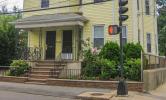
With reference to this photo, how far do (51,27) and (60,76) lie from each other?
221 inches

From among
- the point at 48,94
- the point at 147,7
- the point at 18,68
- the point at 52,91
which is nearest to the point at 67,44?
the point at 18,68

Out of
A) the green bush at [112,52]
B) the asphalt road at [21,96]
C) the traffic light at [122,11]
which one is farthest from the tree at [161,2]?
the asphalt road at [21,96]

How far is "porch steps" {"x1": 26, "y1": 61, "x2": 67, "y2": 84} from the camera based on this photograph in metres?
18.8

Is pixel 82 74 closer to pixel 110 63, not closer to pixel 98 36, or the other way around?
pixel 110 63

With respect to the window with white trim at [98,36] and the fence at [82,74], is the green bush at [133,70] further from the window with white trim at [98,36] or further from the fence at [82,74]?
the window with white trim at [98,36]

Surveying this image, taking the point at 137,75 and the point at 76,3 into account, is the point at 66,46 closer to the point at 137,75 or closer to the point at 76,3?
the point at 76,3

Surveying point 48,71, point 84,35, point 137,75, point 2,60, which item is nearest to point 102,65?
point 137,75

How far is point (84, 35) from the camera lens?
22.5 metres

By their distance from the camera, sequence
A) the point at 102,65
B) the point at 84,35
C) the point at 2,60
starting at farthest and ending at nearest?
the point at 2,60 → the point at 84,35 → the point at 102,65

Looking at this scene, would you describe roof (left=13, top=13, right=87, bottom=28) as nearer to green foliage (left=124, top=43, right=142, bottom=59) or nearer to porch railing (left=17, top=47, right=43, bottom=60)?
porch railing (left=17, top=47, right=43, bottom=60)

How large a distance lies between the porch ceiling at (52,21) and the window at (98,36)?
1.13 m

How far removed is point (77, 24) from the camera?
2122cm

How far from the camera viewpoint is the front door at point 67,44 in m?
23.0

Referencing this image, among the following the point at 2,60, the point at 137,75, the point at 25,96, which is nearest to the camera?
the point at 25,96
